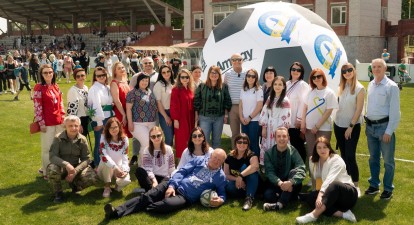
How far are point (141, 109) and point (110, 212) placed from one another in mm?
2014

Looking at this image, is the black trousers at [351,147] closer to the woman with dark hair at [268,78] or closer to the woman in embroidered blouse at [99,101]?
the woman with dark hair at [268,78]

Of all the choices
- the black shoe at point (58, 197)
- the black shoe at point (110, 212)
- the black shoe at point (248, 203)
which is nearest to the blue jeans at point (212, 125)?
the black shoe at point (248, 203)

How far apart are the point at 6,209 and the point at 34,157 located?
2.68 m

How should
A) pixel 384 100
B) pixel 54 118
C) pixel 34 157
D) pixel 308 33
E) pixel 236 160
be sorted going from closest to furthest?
1. pixel 384 100
2. pixel 236 160
3. pixel 54 118
4. pixel 308 33
5. pixel 34 157

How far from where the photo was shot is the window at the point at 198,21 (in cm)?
3784

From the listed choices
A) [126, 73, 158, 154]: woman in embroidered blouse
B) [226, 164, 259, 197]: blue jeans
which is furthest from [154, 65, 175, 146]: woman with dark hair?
[226, 164, 259, 197]: blue jeans

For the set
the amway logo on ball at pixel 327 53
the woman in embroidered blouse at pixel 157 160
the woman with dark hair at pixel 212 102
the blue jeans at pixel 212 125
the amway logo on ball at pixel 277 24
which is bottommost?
the woman in embroidered blouse at pixel 157 160

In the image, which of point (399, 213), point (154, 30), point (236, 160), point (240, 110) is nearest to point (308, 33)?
point (240, 110)

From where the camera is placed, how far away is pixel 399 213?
5.19 m

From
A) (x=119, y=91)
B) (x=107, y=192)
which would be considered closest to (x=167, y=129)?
(x=119, y=91)

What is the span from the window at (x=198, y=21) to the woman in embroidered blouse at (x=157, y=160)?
33.1m

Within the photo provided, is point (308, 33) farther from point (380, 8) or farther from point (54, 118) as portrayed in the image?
point (380, 8)

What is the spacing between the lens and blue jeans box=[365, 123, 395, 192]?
5.47 metres

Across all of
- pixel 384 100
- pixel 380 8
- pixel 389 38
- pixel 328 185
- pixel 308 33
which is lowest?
pixel 328 185
